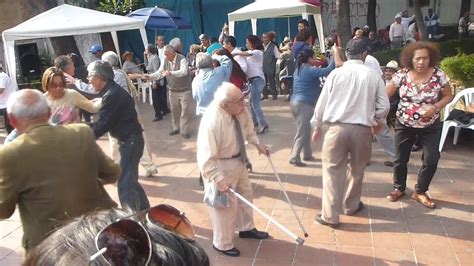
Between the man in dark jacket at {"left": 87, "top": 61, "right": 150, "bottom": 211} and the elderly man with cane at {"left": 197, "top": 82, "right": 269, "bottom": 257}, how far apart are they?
0.91 metres

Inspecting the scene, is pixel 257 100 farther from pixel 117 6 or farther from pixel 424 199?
pixel 117 6

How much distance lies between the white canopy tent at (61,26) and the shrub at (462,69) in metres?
6.75

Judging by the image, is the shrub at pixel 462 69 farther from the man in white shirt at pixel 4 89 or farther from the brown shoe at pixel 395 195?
the man in white shirt at pixel 4 89

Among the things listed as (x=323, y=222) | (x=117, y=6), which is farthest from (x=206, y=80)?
(x=117, y=6)

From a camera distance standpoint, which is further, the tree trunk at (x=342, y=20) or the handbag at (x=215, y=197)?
the tree trunk at (x=342, y=20)

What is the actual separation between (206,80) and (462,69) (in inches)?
165

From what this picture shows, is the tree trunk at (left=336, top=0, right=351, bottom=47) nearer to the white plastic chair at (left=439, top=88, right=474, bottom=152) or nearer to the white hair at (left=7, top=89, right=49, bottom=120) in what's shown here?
the white plastic chair at (left=439, top=88, right=474, bottom=152)

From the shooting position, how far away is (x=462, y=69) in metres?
7.45

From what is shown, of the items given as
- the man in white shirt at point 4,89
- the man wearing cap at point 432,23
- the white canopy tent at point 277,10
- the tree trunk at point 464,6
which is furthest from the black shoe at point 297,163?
the tree trunk at point 464,6

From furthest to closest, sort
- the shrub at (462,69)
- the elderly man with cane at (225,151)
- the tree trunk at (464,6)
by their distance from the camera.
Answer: the tree trunk at (464,6) → the shrub at (462,69) → the elderly man with cane at (225,151)

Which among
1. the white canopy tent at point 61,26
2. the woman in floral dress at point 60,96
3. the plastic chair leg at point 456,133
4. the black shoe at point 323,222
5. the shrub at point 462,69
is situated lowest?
the black shoe at point 323,222

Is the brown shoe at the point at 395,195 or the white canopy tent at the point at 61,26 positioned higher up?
the white canopy tent at the point at 61,26

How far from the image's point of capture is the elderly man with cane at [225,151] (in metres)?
3.78

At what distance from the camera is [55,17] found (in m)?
10.5
